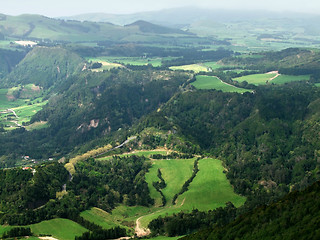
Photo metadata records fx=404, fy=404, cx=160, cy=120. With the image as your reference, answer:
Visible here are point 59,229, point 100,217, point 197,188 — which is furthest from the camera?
point 197,188

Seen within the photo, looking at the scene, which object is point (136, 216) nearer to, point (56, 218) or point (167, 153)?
point (56, 218)

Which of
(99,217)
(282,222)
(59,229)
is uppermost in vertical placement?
(282,222)

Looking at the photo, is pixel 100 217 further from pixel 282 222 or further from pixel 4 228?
pixel 282 222

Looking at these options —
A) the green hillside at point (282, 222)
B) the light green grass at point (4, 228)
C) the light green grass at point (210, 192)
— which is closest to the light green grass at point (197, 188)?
the light green grass at point (210, 192)

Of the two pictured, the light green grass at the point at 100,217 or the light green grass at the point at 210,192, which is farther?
the light green grass at the point at 210,192

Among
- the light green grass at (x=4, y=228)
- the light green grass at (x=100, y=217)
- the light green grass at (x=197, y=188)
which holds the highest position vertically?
the light green grass at (x=4, y=228)

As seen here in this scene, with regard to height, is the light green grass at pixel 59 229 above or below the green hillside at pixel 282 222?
below

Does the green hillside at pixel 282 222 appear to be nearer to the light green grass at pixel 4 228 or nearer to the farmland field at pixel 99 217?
the farmland field at pixel 99 217

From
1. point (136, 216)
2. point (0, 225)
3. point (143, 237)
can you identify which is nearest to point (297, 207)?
point (143, 237)

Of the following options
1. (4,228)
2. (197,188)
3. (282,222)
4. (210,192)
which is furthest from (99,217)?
(282,222)
